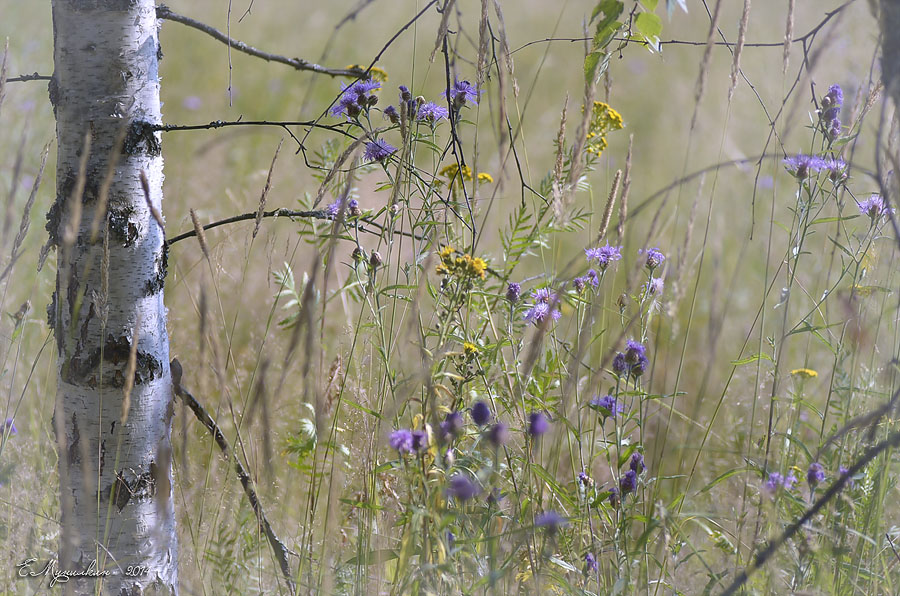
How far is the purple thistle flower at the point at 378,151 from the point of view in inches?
64.5

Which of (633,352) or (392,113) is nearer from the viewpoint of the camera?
(633,352)

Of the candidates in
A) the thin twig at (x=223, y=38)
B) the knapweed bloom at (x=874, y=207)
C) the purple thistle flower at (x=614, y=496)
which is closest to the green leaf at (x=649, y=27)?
the thin twig at (x=223, y=38)

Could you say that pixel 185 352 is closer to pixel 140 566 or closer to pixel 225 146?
pixel 140 566

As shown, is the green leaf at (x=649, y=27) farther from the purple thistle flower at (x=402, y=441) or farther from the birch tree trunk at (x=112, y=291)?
the birch tree trunk at (x=112, y=291)

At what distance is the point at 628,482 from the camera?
1490mm

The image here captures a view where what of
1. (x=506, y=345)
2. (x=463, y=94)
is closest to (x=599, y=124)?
(x=463, y=94)

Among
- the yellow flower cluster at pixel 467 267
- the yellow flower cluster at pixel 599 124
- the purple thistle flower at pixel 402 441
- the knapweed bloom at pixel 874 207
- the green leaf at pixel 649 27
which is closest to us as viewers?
the purple thistle flower at pixel 402 441

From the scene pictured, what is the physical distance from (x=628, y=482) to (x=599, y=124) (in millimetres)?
971

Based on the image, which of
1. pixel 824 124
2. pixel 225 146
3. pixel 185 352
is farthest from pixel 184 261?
pixel 824 124

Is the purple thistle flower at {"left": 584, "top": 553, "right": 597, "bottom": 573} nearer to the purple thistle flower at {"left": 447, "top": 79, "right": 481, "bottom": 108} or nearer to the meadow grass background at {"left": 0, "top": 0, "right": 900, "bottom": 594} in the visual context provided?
the meadow grass background at {"left": 0, "top": 0, "right": 900, "bottom": 594}

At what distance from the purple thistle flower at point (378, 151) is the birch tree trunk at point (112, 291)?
448 millimetres

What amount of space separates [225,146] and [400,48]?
3519mm

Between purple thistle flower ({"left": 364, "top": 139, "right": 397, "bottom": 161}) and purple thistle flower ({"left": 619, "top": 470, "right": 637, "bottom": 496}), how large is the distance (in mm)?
846

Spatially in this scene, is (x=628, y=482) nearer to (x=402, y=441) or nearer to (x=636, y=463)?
(x=636, y=463)
